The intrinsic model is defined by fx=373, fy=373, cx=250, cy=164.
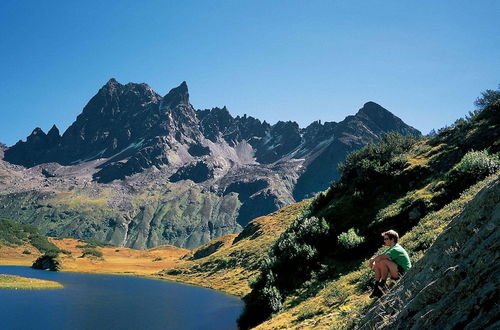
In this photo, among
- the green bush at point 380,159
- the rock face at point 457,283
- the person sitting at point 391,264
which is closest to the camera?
the rock face at point 457,283

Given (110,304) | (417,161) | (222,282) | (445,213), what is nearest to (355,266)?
(445,213)

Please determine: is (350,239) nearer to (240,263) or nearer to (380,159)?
(380,159)

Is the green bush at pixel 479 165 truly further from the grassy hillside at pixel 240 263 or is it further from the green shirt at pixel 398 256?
the grassy hillside at pixel 240 263

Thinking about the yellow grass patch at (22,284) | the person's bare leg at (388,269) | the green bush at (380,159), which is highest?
the green bush at (380,159)

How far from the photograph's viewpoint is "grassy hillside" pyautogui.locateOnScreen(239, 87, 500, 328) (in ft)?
116

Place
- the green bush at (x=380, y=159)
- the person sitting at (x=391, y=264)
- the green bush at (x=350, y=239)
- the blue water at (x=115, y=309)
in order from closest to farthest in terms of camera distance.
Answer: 1. the person sitting at (x=391, y=264)
2. the green bush at (x=350, y=239)
3. the green bush at (x=380, y=159)
4. the blue water at (x=115, y=309)

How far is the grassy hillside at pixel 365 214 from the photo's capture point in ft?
116

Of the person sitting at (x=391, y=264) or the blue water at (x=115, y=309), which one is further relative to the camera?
the blue water at (x=115, y=309)

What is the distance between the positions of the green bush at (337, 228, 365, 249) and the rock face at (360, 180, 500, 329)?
29.4 meters

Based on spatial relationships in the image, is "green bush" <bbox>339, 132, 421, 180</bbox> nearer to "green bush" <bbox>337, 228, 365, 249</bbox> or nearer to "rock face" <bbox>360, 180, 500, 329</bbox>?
"green bush" <bbox>337, 228, 365, 249</bbox>

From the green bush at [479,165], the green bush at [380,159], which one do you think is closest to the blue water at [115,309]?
the green bush at [380,159]

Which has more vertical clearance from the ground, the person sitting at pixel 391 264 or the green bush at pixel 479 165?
the green bush at pixel 479 165

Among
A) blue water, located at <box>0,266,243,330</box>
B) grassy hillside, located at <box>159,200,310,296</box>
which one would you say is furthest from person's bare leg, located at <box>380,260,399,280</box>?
grassy hillside, located at <box>159,200,310,296</box>

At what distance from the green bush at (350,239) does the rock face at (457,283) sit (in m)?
29.4
